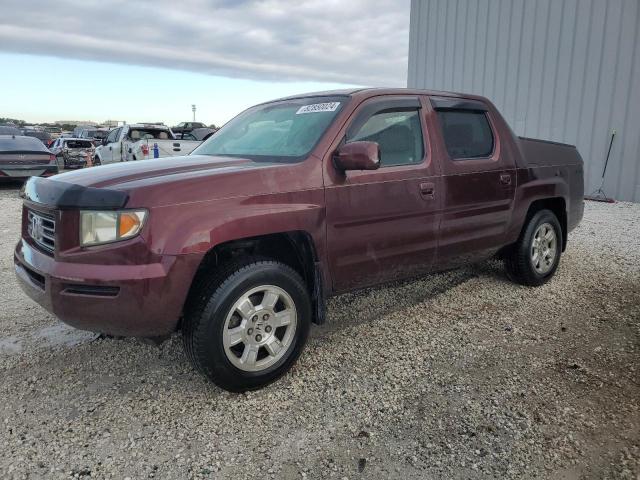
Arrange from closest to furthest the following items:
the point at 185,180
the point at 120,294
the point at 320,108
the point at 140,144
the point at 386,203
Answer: the point at 120,294 < the point at 185,180 < the point at 386,203 < the point at 320,108 < the point at 140,144

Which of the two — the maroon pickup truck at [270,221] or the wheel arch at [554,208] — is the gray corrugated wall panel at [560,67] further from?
the maroon pickup truck at [270,221]

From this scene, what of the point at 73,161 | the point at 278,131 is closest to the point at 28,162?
the point at 73,161

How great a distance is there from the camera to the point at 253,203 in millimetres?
2986

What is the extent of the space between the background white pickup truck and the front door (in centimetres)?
1002

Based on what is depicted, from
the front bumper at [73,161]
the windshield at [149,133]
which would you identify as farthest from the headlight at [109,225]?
the front bumper at [73,161]

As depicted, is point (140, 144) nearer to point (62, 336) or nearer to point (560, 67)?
point (62, 336)

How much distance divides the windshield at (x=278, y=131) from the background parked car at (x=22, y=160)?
10116 mm

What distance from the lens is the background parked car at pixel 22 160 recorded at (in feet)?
40.9

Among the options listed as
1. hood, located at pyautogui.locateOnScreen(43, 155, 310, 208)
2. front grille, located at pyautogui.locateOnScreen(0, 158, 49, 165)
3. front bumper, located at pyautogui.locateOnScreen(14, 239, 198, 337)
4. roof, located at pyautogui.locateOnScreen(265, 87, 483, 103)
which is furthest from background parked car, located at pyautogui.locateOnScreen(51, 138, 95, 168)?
front bumper, located at pyautogui.locateOnScreen(14, 239, 198, 337)

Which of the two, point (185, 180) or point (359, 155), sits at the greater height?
point (359, 155)

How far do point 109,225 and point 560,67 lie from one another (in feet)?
41.0

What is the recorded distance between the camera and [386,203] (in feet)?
11.8

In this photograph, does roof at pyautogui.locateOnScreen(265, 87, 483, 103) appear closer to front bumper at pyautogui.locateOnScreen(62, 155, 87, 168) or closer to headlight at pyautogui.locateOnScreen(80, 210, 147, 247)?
headlight at pyautogui.locateOnScreen(80, 210, 147, 247)

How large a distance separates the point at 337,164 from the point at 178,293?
1298 millimetres
